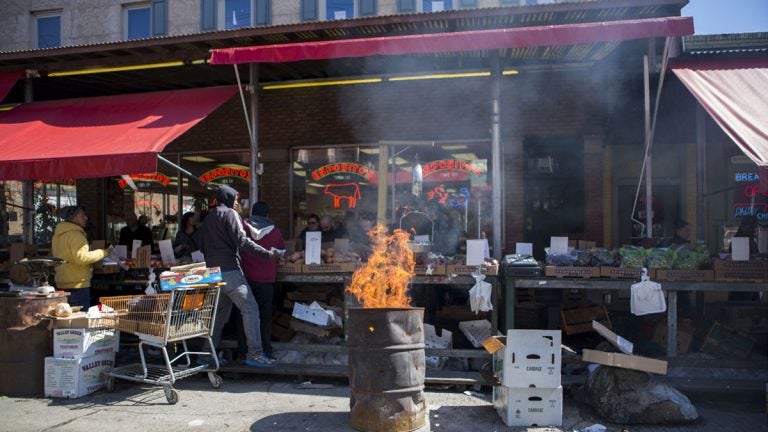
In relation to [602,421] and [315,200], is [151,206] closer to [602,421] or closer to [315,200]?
[315,200]

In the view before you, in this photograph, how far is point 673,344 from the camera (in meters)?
5.87

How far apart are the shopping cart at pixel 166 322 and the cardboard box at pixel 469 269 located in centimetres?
261

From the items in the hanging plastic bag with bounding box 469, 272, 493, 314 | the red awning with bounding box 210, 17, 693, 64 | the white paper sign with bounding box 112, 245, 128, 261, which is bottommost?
the hanging plastic bag with bounding box 469, 272, 493, 314

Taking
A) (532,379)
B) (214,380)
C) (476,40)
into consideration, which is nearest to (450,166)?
(476,40)

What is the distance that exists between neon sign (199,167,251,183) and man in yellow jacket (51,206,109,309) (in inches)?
170

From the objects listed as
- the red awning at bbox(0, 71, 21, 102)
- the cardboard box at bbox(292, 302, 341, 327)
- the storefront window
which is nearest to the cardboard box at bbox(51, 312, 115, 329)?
the cardboard box at bbox(292, 302, 341, 327)

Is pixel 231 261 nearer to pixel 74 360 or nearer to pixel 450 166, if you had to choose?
pixel 74 360

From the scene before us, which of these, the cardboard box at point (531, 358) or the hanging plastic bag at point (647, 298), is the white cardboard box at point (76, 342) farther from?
the hanging plastic bag at point (647, 298)

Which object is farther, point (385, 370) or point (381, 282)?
point (381, 282)

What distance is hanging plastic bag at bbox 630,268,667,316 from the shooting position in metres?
5.80

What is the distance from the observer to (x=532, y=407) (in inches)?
195

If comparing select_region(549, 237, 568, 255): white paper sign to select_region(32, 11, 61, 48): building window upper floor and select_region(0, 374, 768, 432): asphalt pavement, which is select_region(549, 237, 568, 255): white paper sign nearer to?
select_region(0, 374, 768, 432): asphalt pavement

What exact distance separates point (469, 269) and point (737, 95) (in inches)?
153

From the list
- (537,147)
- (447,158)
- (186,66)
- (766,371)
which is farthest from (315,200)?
(766,371)
